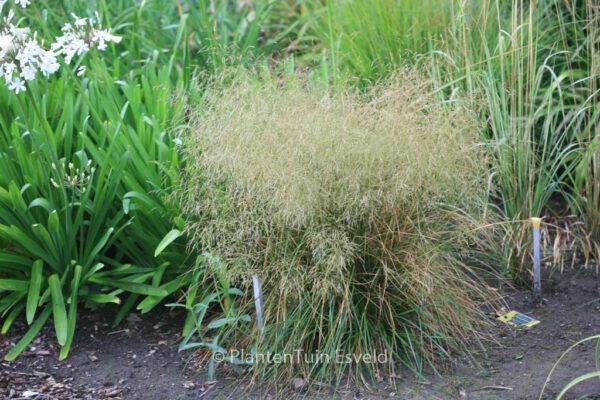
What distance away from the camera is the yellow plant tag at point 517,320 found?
3.32 meters

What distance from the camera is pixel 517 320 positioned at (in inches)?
132

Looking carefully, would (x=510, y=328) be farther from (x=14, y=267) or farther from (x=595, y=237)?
(x=14, y=267)

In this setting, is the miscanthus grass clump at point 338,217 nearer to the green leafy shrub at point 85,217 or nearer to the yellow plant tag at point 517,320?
the yellow plant tag at point 517,320

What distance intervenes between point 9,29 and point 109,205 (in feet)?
2.88

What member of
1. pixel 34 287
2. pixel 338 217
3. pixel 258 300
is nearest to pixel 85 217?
pixel 34 287

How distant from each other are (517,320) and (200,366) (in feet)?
4.52

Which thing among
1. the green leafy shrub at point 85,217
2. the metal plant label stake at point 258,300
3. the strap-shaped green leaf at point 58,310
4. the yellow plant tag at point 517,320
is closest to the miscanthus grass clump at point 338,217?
the metal plant label stake at point 258,300

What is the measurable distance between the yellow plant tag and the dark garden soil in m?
0.04

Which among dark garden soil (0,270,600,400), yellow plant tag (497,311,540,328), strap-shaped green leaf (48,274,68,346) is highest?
strap-shaped green leaf (48,274,68,346)

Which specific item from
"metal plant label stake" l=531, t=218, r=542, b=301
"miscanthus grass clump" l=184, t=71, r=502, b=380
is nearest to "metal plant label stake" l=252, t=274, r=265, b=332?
"miscanthus grass clump" l=184, t=71, r=502, b=380

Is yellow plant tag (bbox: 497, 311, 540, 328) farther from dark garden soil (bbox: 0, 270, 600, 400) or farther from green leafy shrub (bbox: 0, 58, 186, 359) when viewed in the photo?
green leafy shrub (bbox: 0, 58, 186, 359)

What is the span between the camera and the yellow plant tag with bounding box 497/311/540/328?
332cm

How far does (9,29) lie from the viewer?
117 inches

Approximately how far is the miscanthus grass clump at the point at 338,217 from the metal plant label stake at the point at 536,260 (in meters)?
0.36
